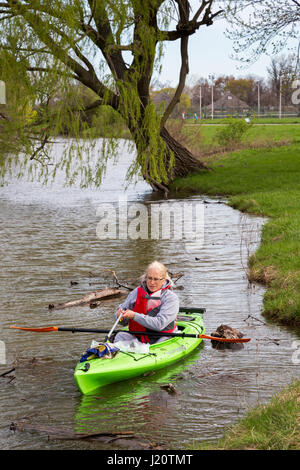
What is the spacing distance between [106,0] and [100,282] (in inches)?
349

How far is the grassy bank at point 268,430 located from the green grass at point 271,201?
3.22m

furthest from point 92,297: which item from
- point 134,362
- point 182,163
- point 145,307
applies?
point 182,163

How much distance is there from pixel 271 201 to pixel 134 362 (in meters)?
11.7

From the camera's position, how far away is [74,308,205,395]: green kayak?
6.20 meters

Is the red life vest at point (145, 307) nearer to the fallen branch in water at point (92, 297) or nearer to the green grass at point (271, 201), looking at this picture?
the green grass at point (271, 201)

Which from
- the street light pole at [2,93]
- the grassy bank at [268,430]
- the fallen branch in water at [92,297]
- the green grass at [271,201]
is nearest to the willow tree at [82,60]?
the street light pole at [2,93]

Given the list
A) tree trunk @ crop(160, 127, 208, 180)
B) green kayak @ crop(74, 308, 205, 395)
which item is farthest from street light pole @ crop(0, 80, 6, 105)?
green kayak @ crop(74, 308, 205, 395)

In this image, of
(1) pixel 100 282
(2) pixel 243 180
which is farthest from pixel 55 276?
(2) pixel 243 180

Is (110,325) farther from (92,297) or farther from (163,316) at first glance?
(163,316)

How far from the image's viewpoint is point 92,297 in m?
9.51

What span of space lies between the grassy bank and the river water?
1.14ft

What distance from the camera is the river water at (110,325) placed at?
5.50m

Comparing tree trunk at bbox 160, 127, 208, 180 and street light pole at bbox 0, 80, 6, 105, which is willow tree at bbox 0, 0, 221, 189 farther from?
tree trunk at bbox 160, 127, 208, 180

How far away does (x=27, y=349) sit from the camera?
7520 mm
